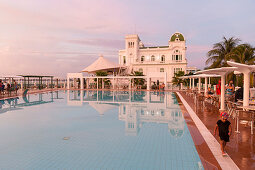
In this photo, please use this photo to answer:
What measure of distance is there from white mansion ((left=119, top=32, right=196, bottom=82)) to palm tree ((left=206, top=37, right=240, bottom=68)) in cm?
1352

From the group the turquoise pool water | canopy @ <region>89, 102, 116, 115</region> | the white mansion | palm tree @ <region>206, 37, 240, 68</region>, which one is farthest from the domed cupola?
the turquoise pool water

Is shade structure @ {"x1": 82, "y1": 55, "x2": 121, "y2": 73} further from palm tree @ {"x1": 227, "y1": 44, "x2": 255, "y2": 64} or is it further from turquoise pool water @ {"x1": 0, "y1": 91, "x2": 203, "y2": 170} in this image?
turquoise pool water @ {"x1": 0, "y1": 91, "x2": 203, "y2": 170}

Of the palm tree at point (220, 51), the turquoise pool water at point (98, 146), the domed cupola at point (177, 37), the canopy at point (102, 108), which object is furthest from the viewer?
the domed cupola at point (177, 37)

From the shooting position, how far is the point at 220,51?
78.9ft

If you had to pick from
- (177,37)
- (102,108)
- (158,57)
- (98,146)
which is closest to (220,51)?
(177,37)

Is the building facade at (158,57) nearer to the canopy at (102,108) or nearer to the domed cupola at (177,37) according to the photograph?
the domed cupola at (177,37)

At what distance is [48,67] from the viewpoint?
38.0 meters

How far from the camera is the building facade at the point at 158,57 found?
3861 cm

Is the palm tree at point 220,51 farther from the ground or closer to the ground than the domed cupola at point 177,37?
closer to the ground

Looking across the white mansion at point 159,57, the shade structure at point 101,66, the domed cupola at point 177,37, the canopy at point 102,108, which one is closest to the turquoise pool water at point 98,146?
the canopy at point 102,108

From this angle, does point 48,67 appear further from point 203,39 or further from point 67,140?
point 67,140

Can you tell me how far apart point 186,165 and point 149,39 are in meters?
48.9

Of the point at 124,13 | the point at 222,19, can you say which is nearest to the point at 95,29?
the point at 124,13

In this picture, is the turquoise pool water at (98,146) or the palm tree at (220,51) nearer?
the turquoise pool water at (98,146)
